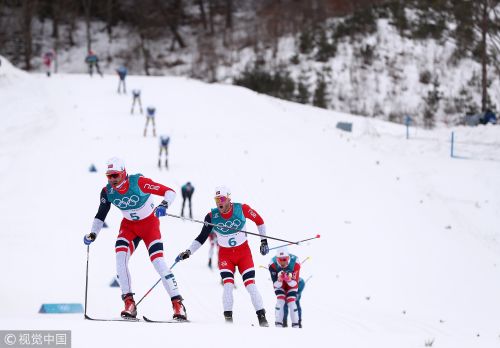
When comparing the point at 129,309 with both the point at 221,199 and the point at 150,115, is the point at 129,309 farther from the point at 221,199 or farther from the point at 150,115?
the point at 150,115

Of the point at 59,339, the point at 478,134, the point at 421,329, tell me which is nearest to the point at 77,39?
the point at 478,134

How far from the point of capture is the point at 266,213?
75.6ft

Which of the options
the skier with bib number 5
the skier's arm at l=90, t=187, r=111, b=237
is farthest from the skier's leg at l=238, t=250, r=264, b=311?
the skier's arm at l=90, t=187, r=111, b=237

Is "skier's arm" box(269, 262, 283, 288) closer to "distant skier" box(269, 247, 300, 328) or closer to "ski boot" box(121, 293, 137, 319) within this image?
"distant skier" box(269, 247, 300, 328)

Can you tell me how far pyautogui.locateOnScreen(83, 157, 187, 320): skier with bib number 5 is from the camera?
31.9ft

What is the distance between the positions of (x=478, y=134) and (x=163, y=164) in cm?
1501

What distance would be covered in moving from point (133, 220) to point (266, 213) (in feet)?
43.3

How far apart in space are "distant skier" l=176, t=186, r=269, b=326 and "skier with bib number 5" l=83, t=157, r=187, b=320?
59 centimetres

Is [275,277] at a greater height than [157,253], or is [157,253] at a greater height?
[157,253]

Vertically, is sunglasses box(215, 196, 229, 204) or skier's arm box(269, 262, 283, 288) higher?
sunglasses box(215, 196, 229, 204)

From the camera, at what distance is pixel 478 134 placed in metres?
31.2

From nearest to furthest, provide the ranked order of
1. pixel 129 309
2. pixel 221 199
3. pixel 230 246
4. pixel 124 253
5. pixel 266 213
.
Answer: pixel 129 309 → pixel 124 253 → pixel 221 199 → pixel 230 246 → pixel 266 213

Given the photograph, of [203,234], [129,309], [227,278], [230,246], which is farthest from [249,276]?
[129,309]

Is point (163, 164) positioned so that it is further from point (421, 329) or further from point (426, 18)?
point (426, 18)
